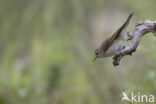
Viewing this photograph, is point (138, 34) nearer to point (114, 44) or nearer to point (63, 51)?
point (114, 44)

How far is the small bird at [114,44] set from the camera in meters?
3.04

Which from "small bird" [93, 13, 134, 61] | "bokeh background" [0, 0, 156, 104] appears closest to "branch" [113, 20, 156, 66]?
"small bird" [93, 13, 134, 61]

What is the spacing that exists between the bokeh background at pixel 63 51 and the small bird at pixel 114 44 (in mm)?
1801

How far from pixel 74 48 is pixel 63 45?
0.30 feet

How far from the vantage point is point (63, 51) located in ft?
17.0

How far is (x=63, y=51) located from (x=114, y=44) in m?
2.16

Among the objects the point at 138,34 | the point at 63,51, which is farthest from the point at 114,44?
the point at 63,51

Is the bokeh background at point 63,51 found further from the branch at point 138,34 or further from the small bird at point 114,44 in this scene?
the branch at point 138,34

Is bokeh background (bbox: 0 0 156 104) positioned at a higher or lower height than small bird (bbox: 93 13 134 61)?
higher

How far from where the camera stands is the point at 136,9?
527 centimetres

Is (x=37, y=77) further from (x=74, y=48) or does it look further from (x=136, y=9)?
(x=136, y=9)

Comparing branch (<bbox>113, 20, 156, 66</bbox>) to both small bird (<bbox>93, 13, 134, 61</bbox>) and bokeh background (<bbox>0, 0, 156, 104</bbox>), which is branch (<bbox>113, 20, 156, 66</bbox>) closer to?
small bird (<bbox>93, 13, 134, 61</bbox>)

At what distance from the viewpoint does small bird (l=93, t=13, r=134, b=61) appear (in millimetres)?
3045

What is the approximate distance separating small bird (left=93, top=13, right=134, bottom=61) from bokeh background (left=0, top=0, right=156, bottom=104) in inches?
70.9
